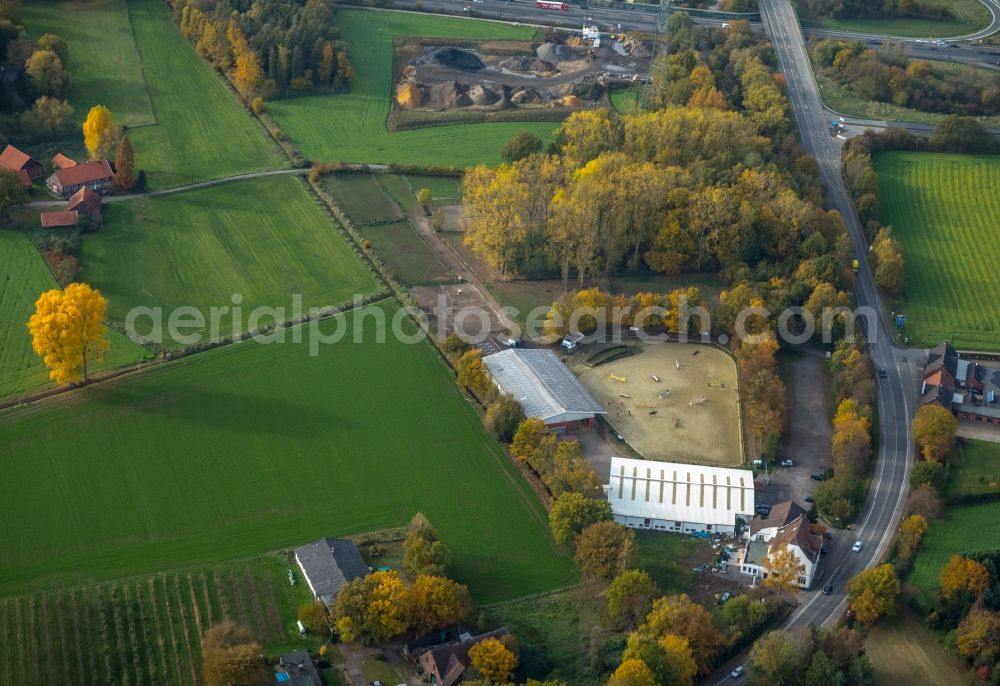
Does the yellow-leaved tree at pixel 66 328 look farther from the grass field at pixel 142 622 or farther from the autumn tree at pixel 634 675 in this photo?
the autumn tree at pixel 634 675

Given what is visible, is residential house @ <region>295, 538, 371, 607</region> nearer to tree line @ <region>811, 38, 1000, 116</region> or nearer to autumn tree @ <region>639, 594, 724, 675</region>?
autumn tree @ <region>639, 594, 724, 675</region>

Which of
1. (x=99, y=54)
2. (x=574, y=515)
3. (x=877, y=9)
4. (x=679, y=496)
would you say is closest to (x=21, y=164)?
(x=99, y=54)

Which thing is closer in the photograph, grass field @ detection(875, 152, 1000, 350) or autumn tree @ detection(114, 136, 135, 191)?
grass field @ detection(875, 152, 1000, 350)

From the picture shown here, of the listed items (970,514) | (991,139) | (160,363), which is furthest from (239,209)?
(991,139)

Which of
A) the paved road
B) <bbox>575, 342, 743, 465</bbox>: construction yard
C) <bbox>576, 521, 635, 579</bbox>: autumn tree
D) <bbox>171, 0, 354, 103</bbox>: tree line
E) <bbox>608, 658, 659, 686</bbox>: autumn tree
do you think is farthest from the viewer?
<bbox>171, 0, 354, 103</bbox>: tree line

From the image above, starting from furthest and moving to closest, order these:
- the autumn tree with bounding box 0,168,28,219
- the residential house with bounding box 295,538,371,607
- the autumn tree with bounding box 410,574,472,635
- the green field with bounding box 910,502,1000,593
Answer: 1. the autumn tree with bounding box 0,168,28,219
2. the green field with bounding box 910,502,1000,593
3. the residential house with bounding box 295,538,371,607
4. the autumn tree with bounding box 410,574,472,635

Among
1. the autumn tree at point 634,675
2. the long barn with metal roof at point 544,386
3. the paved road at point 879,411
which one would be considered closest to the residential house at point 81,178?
the long barn with metal roof at point 544,386

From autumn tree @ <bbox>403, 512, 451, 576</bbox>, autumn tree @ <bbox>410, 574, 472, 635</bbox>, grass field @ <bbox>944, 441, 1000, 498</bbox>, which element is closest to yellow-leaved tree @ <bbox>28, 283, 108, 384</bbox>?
autumn tree @ <bbox>403, 512, 451, 576</bbox>

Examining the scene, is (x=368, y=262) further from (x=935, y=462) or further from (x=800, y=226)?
(x=935, y=462)
